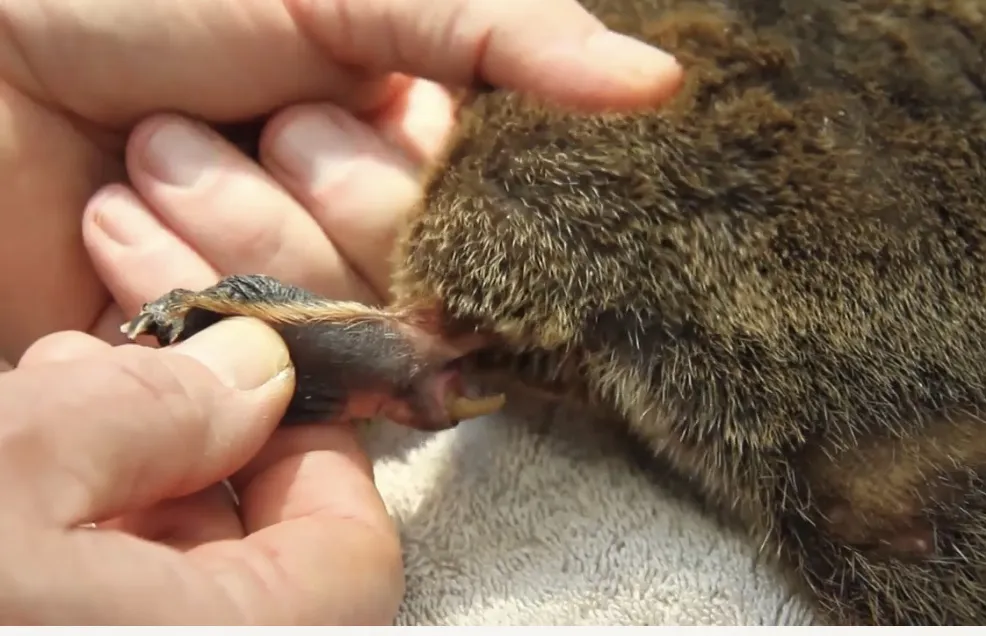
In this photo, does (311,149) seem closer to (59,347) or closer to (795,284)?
(59,347)

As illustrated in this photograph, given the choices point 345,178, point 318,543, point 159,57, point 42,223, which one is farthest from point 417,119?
point 318,543

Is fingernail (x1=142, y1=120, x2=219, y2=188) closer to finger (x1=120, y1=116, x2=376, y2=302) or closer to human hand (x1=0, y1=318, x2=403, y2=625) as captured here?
finger (x1=120, y1=116, x2=376, y2=302)

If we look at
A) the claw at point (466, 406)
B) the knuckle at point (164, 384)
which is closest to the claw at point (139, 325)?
the knuckle at point (164, 384)

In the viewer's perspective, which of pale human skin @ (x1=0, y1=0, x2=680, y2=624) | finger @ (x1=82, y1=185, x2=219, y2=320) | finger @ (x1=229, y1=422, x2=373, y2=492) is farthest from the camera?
finger @ (x1=82, y1=185, x2=219, y2=320)

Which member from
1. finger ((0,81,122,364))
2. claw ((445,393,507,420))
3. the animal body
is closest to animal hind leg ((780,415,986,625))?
the animal body

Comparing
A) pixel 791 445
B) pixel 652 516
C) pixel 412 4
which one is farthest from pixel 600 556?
pixel 412 4

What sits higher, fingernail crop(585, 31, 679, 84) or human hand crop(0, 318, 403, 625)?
fingernail crop(585, 31, 679, 84)

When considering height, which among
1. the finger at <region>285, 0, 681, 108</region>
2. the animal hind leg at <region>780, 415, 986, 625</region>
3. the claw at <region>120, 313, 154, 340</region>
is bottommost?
the animal hind leg at <region>780, 415, 986, 625</region>

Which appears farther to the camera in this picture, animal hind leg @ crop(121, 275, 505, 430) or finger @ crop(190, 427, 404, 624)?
animal hind leg @ crop(121, 275, 505, 430)
